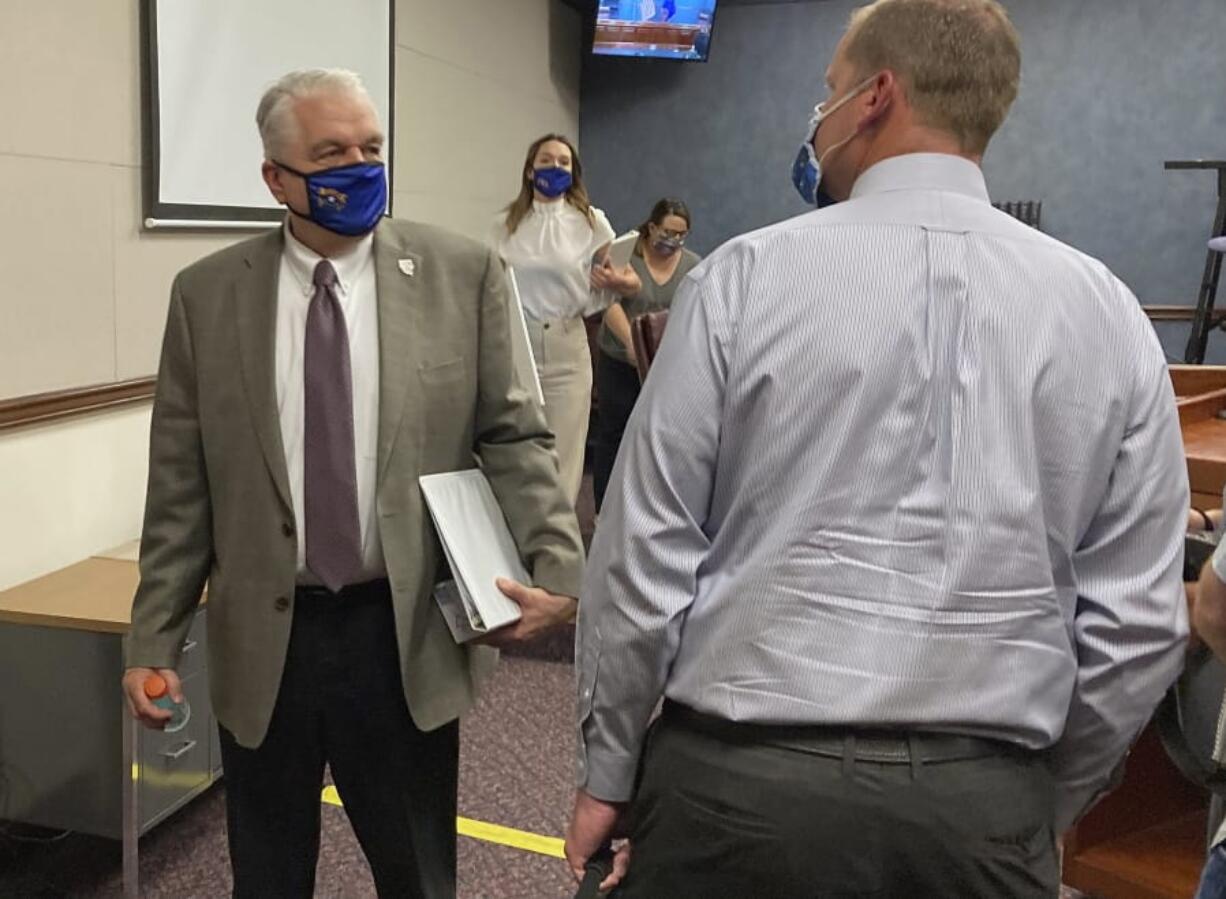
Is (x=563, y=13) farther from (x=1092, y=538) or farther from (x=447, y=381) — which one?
(x=1092, y=538)

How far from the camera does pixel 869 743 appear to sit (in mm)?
1018

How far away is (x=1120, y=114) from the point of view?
6.06 meters

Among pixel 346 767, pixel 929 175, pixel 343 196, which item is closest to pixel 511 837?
pixel 346 767

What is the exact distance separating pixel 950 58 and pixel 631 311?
327 cm

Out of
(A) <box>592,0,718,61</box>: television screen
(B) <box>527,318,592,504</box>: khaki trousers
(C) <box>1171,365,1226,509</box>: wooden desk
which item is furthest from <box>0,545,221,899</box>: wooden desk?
(A) <box>592,0,718,61</box>: television screen

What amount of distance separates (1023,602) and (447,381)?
841mm

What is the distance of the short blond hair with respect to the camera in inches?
42.2

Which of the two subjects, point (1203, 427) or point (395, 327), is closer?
point (395, 327)

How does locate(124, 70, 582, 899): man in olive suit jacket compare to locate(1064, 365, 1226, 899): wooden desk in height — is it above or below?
above

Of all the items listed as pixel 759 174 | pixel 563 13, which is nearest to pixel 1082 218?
pixel 759 174

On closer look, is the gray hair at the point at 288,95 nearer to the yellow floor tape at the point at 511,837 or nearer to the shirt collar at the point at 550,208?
the yellow floor tape at the point at 511,837

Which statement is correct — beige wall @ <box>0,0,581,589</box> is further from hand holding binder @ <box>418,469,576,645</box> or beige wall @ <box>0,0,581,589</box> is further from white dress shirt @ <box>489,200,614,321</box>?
hand holding binder @ <box>418,469,576,645</box>

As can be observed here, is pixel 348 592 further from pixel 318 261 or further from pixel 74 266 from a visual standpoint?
pixel 74 266

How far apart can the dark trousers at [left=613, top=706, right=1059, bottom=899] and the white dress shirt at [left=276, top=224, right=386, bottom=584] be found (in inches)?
25.4
